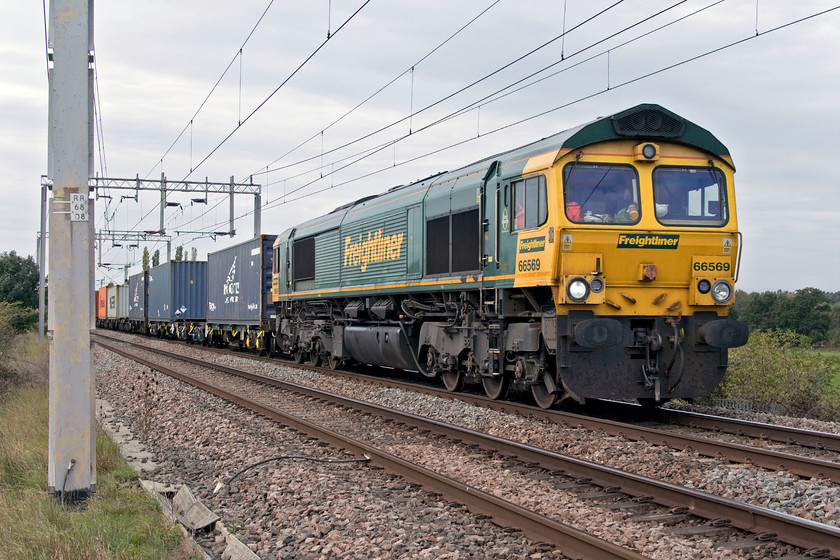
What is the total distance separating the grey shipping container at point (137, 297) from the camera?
4378cm

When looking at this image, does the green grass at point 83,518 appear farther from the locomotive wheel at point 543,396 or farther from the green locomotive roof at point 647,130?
the green locomotive roof at point 647,130

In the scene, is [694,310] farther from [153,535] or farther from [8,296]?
[8,296]

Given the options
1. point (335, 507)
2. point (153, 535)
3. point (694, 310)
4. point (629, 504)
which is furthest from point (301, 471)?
point (694, 310)

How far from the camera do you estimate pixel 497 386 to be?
462 inches

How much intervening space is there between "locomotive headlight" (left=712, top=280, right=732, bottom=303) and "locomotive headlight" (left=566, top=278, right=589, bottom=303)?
5.97ft

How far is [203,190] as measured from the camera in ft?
108

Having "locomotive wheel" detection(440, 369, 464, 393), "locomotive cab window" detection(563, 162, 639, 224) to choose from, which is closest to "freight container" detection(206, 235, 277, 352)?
"locomotive wheel" detection(440, 369, 464, 393)

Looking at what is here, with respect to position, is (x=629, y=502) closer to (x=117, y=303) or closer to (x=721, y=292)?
(x=721, y=292)

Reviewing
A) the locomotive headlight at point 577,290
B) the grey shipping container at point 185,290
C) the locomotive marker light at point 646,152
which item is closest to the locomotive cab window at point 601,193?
the locomotive marker light at point 646,152

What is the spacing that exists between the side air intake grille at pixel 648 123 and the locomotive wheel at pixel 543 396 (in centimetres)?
352

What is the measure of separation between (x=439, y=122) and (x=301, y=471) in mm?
9404

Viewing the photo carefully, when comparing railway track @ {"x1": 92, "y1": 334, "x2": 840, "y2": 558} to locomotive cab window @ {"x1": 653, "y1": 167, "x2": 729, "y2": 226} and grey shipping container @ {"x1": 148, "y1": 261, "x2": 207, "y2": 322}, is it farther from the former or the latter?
grey shipping container @ {"x1": 148, "y1": 261, "x2": 207, "y2": 322}

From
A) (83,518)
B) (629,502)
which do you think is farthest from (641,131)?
(83,518)

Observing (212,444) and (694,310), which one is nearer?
(212,444)
